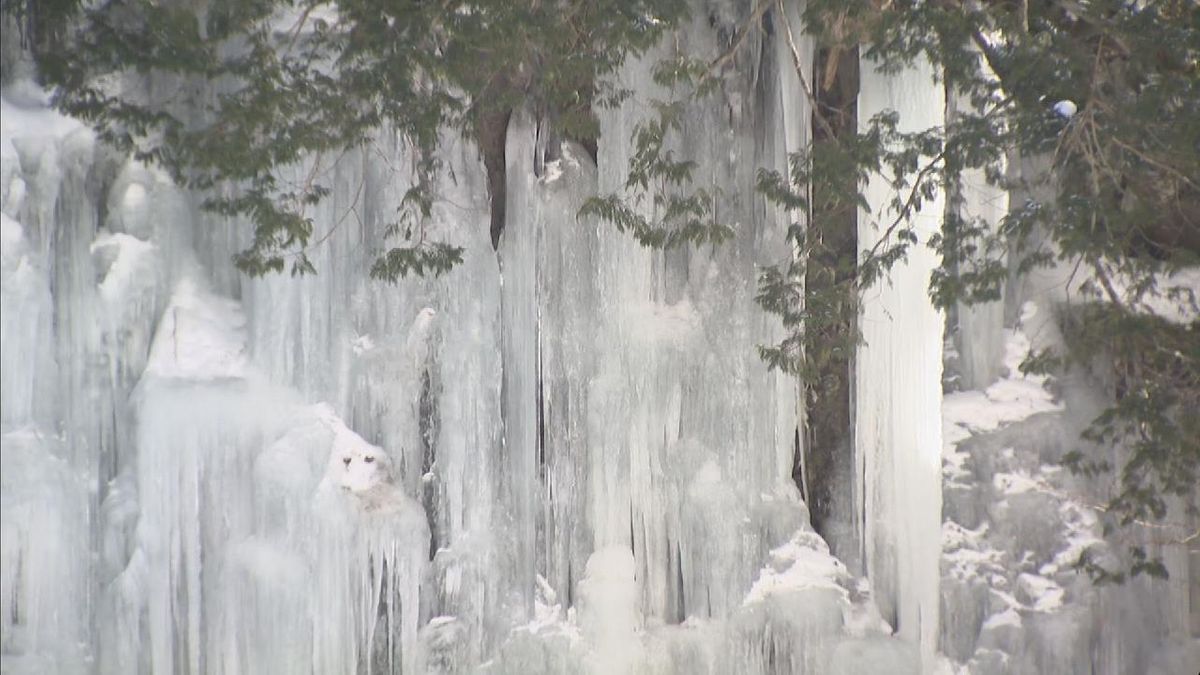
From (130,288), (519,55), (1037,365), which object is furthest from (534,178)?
(1037,365)

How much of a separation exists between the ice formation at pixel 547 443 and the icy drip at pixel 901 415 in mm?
13

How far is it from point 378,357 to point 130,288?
1.15 metres

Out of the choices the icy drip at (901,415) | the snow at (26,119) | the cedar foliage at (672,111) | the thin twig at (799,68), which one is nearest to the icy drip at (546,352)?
the cedar foliage at (672,111)

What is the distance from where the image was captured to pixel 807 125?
631 cm

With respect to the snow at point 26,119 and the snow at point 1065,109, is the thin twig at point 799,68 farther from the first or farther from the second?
the snow at point 26,119

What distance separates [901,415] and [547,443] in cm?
169

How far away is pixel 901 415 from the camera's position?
617cm

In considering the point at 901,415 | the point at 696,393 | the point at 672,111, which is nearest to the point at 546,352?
the point at 696,393

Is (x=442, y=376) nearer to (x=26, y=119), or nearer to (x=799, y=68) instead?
(x=26, y=119)

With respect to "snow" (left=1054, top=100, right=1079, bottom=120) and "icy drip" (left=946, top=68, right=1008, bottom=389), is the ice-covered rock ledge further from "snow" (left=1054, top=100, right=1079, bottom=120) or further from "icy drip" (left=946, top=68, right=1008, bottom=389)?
"snow" (left=1054, top=100, right=1079, bottom=120)

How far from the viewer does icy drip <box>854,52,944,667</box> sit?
6152 mm

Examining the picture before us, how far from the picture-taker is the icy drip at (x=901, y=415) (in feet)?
20.2

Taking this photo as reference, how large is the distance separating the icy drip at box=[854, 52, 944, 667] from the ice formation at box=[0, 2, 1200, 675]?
0.01 meters

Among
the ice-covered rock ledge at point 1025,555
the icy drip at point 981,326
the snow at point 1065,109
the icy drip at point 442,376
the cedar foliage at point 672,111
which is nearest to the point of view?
the cedar foliage at point 672,111
